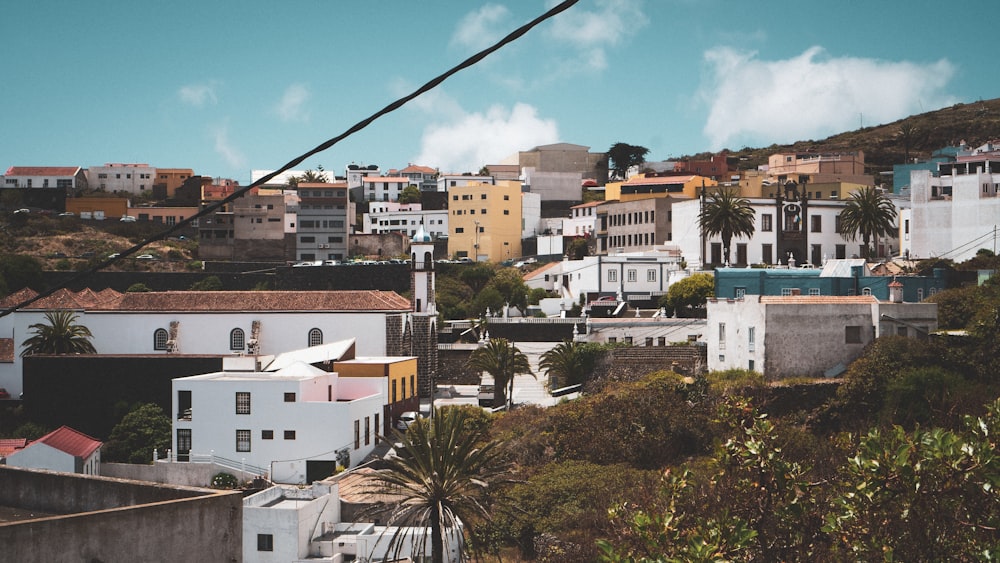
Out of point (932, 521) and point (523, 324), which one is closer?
point (932, 521)

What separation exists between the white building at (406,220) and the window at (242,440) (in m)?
45.4

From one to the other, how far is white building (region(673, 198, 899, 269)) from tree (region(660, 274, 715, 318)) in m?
6.49

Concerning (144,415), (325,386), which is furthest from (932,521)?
(144,415)

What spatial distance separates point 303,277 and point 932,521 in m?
55.9

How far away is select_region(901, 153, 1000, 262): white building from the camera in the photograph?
4891 centimetres

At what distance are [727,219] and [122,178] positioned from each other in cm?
6851

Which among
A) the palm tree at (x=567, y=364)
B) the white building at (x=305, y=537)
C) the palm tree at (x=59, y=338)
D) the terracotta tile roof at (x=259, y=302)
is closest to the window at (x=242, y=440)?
the white building at (x=305, y=537)

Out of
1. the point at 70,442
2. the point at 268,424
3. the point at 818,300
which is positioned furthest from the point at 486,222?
the point at 818,300

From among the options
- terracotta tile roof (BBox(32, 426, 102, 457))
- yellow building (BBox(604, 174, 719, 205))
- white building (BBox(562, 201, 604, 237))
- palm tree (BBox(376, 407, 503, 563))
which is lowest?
terracotta tile roof (BBox(32, 426, 102, 457))

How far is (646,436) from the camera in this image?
28.9 metres

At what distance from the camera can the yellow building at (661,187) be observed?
223 ft

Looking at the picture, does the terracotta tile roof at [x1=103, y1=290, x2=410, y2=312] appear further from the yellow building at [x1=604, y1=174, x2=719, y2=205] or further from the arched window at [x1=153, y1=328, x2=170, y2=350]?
the yellow building at [x1=604, y1=174, x2=719, y2=205]

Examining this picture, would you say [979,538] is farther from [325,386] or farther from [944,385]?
[325,386]

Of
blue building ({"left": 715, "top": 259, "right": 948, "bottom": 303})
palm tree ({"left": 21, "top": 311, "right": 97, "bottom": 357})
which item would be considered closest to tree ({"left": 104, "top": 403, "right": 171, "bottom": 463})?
palm tree ({"left": 21, "top": 311, "right": 97, "bottom": 357})
